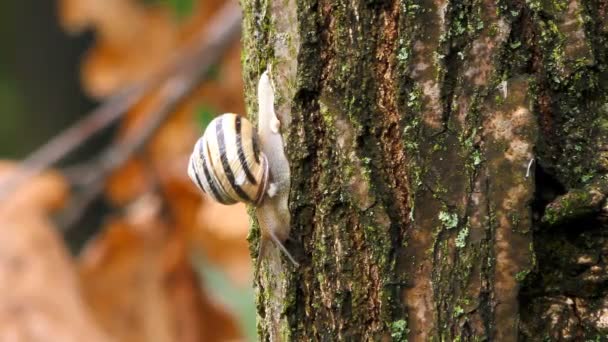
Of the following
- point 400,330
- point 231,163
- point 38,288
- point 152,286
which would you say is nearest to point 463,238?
point 400,330

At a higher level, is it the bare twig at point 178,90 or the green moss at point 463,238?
the bare twig at point 178,90

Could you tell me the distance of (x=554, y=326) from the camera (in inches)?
58.4

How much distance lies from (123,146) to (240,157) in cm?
230

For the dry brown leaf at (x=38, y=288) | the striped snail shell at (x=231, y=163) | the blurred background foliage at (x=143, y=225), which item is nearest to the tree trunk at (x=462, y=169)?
the striped snail shell at (x=231, y=163)

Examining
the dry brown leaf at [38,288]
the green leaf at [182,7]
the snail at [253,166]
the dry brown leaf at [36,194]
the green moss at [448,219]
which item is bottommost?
the green moss at [448,219]

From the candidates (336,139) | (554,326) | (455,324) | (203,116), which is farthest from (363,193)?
(203,116)

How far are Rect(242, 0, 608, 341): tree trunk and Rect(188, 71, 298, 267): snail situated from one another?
0.13m

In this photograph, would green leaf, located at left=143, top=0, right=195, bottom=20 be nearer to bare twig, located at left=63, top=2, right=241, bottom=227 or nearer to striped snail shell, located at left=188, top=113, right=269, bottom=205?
bare twig, located at left=63, top=2, right=241, bottom=227

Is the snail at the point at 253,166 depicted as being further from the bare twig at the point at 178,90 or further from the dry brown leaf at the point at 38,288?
the bare twig at the point at 178,90

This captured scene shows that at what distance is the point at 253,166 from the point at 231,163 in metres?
0.11

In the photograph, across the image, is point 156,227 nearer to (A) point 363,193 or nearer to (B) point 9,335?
(B) point 9,335

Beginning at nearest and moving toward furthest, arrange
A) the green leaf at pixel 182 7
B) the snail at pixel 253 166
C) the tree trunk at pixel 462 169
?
1. the tree trunk at pixel 462 169
2. the snail at pixel 253 166
3. the green leaf at pixel 182 7

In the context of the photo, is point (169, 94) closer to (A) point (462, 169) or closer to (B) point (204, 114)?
(B) point (204, 114)

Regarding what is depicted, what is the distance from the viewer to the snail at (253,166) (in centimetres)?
164
